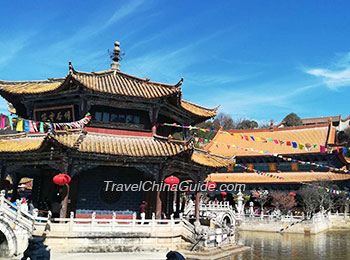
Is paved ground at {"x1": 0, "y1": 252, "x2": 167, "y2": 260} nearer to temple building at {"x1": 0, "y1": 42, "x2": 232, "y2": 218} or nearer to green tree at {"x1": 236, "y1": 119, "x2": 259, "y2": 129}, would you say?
temple building at {"x1": 0, "y1": 42, "x2": 232, "y2": 218}

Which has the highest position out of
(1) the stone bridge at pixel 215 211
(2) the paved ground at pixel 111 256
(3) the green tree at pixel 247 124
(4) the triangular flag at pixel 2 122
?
(3) the green tree at pixel 247 124

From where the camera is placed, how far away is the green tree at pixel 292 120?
9675cm

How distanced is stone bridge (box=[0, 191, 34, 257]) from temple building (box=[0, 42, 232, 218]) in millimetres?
1765

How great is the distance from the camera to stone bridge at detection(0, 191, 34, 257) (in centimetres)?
1425

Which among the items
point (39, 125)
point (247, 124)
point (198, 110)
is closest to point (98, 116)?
point (39, 125)

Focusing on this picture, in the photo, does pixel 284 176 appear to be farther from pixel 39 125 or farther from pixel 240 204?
pixel 39 125

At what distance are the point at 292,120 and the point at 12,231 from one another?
93.2 m

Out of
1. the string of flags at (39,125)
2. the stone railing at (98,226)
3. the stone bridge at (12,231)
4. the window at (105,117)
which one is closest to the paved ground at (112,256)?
the stone railing at (98,226)

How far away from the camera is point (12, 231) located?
47.0 ft

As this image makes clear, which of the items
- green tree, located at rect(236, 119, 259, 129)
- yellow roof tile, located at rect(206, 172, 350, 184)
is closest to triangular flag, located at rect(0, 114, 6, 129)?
yellow roof tile, located at rect(206, 172, 350, 184)

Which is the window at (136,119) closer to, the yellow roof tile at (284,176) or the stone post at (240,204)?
the stone post at (240,204)

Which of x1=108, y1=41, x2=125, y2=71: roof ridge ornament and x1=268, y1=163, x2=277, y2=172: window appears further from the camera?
x1=268, y1=163, x2=277, y2=172: window

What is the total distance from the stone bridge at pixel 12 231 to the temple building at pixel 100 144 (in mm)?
1765

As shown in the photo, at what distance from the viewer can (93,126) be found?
61.0ft
